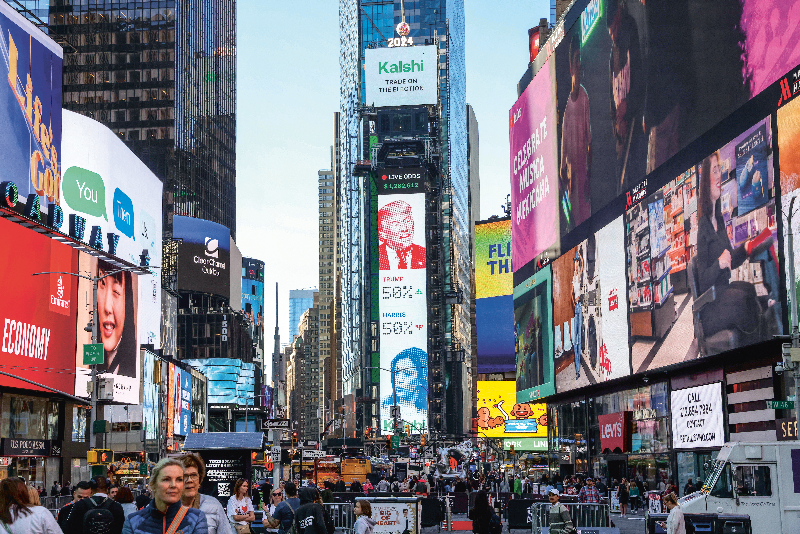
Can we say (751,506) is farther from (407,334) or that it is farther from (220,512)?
(407,334)

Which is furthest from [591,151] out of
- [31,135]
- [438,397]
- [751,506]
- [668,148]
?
[438,397]

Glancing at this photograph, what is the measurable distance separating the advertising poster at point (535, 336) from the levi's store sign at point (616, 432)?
948cm

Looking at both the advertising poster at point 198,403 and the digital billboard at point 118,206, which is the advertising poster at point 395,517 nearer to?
the digital billboard at point 118,206

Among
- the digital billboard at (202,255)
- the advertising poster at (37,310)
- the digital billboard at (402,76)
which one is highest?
the digital billboard at (402,76)

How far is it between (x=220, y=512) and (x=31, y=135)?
59.8 m

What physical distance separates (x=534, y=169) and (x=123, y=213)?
3325 centimetres

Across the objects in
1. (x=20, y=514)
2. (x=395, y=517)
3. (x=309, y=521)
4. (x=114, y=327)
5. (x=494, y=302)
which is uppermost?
(x=494, y=302)

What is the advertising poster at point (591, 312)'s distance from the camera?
5825 centimetres

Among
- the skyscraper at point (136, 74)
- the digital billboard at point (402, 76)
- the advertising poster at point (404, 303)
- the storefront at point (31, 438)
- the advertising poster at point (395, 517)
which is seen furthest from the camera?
the digital billboard at point (402, 76)

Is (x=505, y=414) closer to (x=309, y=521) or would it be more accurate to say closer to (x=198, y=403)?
(x=198, y=403)

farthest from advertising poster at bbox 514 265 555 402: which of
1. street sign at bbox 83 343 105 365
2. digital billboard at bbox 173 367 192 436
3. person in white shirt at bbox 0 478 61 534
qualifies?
person in white shirt at bbox 0 478 61 534

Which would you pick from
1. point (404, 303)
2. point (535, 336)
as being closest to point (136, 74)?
point (404, 303)

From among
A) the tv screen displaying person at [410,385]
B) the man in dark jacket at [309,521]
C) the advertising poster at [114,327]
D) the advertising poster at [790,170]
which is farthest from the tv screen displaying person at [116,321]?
the tv screen displaying person at [410,385]

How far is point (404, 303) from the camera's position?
181m
